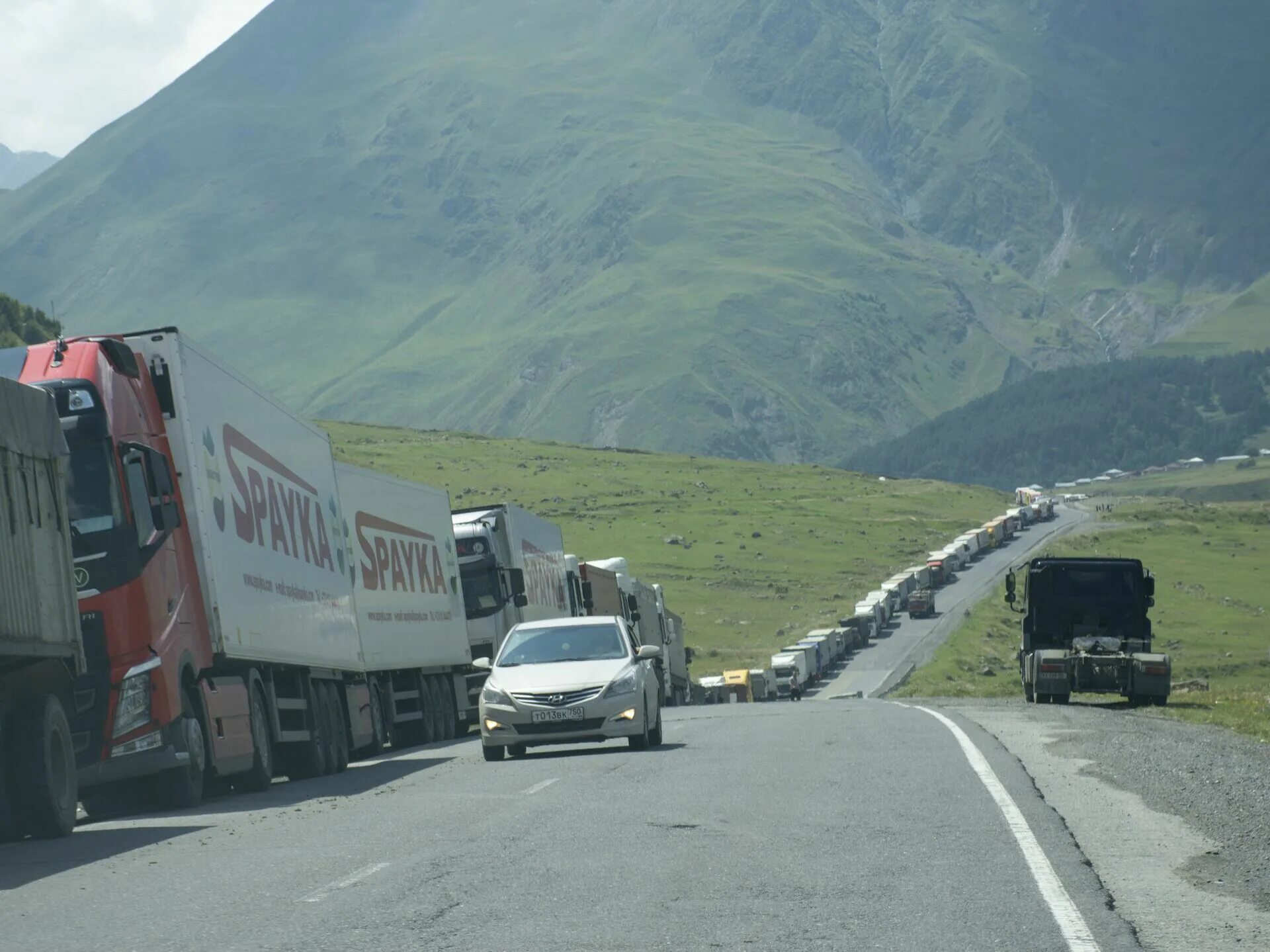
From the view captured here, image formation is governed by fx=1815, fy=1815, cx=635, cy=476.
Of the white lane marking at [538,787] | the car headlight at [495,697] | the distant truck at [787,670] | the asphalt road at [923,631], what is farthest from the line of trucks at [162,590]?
the distant truck at [787,670]

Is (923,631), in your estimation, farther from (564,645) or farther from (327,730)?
(327,730)

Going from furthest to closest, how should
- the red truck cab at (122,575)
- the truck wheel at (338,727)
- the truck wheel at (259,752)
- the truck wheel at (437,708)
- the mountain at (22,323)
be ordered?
the mountain at (22,323) → the truck wheel at (437,708) → the truck wheel at (338,727) → the truck wheel at (259,752) → the red truck cab at (122,575)

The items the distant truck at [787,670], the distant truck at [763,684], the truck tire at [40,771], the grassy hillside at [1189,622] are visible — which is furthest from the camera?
the distant truck at [787,670]

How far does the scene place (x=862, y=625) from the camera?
90.5 m

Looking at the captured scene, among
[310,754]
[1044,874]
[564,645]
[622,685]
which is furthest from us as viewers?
[564,645]

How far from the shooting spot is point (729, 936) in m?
8.23

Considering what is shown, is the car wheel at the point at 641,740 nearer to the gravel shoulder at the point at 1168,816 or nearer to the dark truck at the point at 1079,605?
the gravel shoulder at the point at 1168,816

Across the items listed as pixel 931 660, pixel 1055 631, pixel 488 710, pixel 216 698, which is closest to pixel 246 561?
pixel 216 698

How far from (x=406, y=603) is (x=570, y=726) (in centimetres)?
→ 940

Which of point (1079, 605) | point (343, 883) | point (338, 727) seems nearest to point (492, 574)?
point (1079, 605)

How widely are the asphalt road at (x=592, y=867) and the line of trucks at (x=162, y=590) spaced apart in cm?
74

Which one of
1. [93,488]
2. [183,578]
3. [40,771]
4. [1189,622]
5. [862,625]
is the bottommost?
[1189,622]

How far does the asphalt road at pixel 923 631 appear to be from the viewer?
2840 inches

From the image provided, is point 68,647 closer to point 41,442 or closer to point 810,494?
point 41,442
